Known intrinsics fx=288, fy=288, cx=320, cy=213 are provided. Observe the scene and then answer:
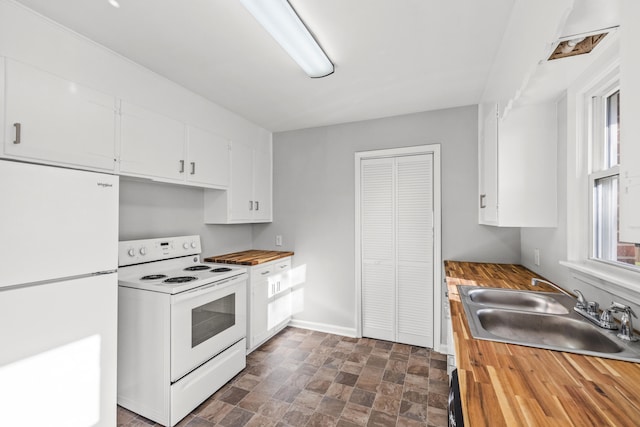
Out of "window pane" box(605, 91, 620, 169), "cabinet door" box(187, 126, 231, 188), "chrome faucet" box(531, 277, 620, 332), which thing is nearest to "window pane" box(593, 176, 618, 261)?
"window pane" box(605, 91, 620, 169)

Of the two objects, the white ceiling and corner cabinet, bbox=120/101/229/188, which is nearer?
the white ceiling

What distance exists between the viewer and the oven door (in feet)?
6.44

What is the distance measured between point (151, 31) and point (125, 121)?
2.06ft

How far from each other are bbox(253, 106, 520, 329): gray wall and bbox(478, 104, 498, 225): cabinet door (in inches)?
7.6

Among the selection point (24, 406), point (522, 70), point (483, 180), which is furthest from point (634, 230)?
point (24, 406)

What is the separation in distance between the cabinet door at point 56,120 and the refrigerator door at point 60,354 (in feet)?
2.40

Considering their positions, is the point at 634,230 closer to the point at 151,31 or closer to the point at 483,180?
the point at 483,180

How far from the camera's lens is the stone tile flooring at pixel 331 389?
2000 millimetres

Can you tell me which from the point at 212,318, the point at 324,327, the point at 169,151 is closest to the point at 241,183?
the point at 169,151

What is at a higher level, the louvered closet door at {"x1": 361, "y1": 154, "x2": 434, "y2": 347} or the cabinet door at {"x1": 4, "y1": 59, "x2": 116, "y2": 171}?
the cabinet door at {"x1": 4, "y1": 59, "x2": 116, "y2": 171}

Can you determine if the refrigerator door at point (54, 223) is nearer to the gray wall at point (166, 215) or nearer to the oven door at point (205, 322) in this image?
the oven door at point (205, 322)

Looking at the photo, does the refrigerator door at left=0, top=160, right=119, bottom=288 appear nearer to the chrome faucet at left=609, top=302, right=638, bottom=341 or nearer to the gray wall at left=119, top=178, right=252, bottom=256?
the gray wall at left=119, top=178, right=252, bottom=256

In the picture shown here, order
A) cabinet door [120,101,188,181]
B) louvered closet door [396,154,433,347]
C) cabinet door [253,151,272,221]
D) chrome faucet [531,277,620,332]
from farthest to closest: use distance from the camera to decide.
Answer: cabinet door [253,151,272,221]
louvered closet door [396,154,433,347]
cabinet door [120,101,188,181]
chrome faucet [531,277,620,332]

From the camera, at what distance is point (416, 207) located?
10.2ft
